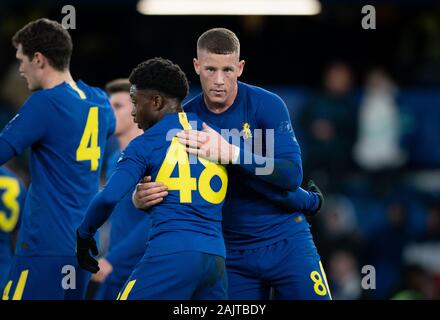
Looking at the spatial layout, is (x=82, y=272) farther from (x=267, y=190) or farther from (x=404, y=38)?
(x=404, y=38)

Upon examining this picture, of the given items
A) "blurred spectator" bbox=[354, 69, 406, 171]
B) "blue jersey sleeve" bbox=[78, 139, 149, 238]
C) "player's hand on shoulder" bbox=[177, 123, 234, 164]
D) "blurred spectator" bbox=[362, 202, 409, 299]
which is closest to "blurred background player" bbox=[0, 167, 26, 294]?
"blue jersey sleeve" bbox=[78, 139, 149, 238]

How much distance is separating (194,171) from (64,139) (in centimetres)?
115

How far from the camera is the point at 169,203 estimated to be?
4859mm

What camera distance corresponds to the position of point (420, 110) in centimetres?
1109

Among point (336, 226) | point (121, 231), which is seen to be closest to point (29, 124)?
point (121, 231)

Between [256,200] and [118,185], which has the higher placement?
[118,185]

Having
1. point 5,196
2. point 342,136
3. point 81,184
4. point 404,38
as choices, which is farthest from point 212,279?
point 404,38

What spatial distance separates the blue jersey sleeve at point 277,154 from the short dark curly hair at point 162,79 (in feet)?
1.45

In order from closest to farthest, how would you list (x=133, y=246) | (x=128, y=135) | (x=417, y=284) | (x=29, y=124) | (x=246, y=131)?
(x=246, y=131), (x=29, y=124), (x=133, y=246), (x=128, y=135), (x=417, y=284)

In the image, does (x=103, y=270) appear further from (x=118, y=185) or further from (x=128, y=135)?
(x=118, y=185)

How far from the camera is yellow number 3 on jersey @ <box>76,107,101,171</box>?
19.1 feet

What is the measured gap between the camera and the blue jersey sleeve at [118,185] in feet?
15.4

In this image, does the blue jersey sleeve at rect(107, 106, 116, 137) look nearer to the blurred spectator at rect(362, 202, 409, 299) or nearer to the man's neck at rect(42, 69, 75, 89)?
the man's neck at rect(42, 69, 75, 89)

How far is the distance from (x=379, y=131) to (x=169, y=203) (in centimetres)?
664
